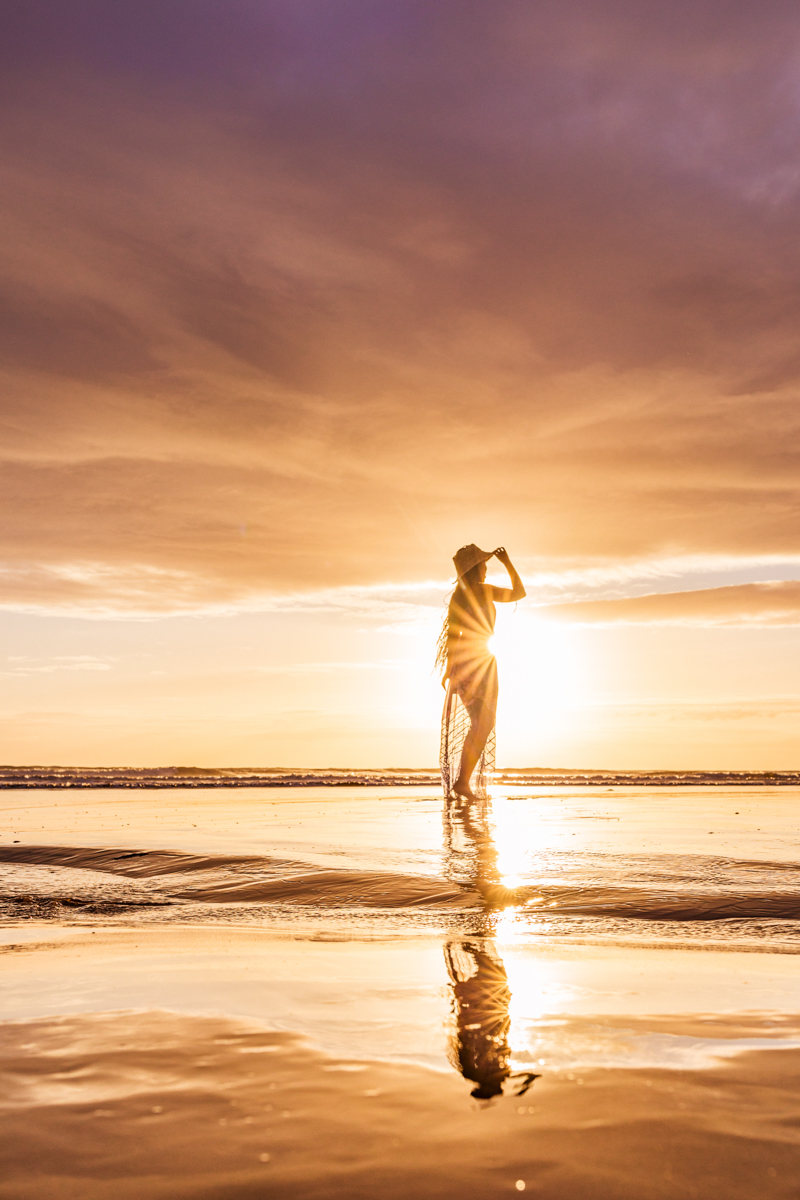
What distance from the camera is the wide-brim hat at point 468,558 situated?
12.7 meters

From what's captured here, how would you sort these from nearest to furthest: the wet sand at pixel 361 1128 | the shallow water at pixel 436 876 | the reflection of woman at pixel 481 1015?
the wet sand at pixel 361 1128 → the reflection of woman at pixel 481 1015 → the shallow water at pixel 436 876

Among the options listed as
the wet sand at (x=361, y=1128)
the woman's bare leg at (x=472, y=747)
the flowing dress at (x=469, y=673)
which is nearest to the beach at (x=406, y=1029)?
the wet sand at (x=361, y=1128)

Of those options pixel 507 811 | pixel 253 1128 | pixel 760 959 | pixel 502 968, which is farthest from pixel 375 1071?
pixel 507 811

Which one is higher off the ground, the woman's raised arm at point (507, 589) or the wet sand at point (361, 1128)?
the woman's raised arm at point (507, 589)

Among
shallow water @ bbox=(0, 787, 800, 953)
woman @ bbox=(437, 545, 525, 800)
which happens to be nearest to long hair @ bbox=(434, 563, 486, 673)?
woman @ bbox=(437, 545, 525, 800)

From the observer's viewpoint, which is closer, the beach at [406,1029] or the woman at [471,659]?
the beach at [406,1029]

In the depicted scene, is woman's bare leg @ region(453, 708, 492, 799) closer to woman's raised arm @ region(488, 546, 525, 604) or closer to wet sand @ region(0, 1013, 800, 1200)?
woman's raised arm @ region(488, 546, 525, 604)

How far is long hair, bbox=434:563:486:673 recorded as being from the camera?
1281cm

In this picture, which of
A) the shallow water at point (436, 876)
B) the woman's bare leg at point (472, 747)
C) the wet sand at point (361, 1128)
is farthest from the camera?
the woman's bare leg at point (472, 747)

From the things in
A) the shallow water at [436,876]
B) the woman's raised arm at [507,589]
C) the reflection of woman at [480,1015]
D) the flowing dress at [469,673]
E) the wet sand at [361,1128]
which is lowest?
the shallow water at [436,876]

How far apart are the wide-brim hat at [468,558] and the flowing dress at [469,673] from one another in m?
0.24

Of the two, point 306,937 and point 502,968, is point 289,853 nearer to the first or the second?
point 306,937

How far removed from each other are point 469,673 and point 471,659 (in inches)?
8.1

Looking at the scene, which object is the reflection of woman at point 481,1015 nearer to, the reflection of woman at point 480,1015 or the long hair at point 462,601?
the reflection of woman at point 480,1015
